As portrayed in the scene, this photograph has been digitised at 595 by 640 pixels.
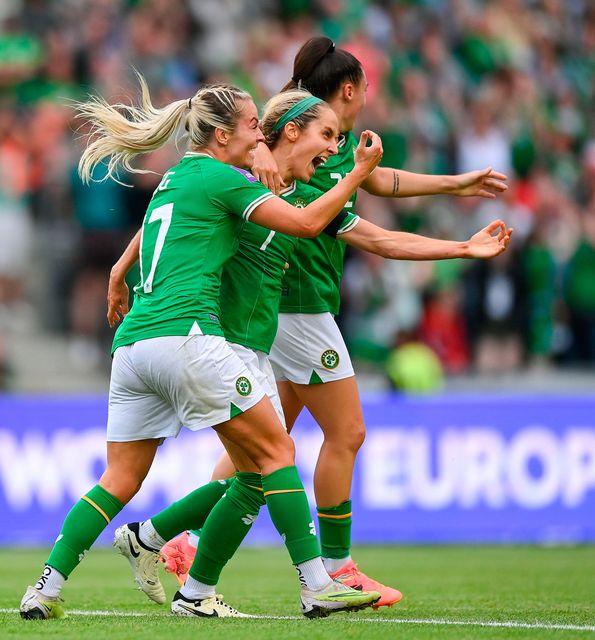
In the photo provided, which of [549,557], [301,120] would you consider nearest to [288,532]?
[301,120]

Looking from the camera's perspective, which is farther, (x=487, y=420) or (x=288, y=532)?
(x=487, y=420)

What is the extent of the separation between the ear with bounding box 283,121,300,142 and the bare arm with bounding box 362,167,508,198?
99 cm

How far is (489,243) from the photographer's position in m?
6.08

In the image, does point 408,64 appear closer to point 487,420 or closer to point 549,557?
point 487,420

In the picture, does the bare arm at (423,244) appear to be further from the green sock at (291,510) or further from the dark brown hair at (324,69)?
the green sock at (291,510)

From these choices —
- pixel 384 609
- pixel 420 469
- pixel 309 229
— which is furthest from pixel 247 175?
pixel 420 469

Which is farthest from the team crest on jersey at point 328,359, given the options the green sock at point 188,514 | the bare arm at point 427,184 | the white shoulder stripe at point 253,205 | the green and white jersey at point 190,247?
the white shoulder stripe at point 253,205

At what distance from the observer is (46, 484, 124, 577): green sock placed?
587cm

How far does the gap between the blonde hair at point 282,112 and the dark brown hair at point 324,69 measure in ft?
1.59

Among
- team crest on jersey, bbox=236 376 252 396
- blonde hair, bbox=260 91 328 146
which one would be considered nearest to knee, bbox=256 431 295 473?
team crest on jersey, bbox=236 376 252 396

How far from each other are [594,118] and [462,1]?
2194mm

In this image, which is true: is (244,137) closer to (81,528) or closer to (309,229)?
(309,229)

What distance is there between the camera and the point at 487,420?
11.8 meters

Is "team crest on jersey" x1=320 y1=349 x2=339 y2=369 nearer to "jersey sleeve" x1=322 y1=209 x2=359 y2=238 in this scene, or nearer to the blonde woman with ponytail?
"jersey sleeve" x1=322 y1=209 x2=359 y2=238
